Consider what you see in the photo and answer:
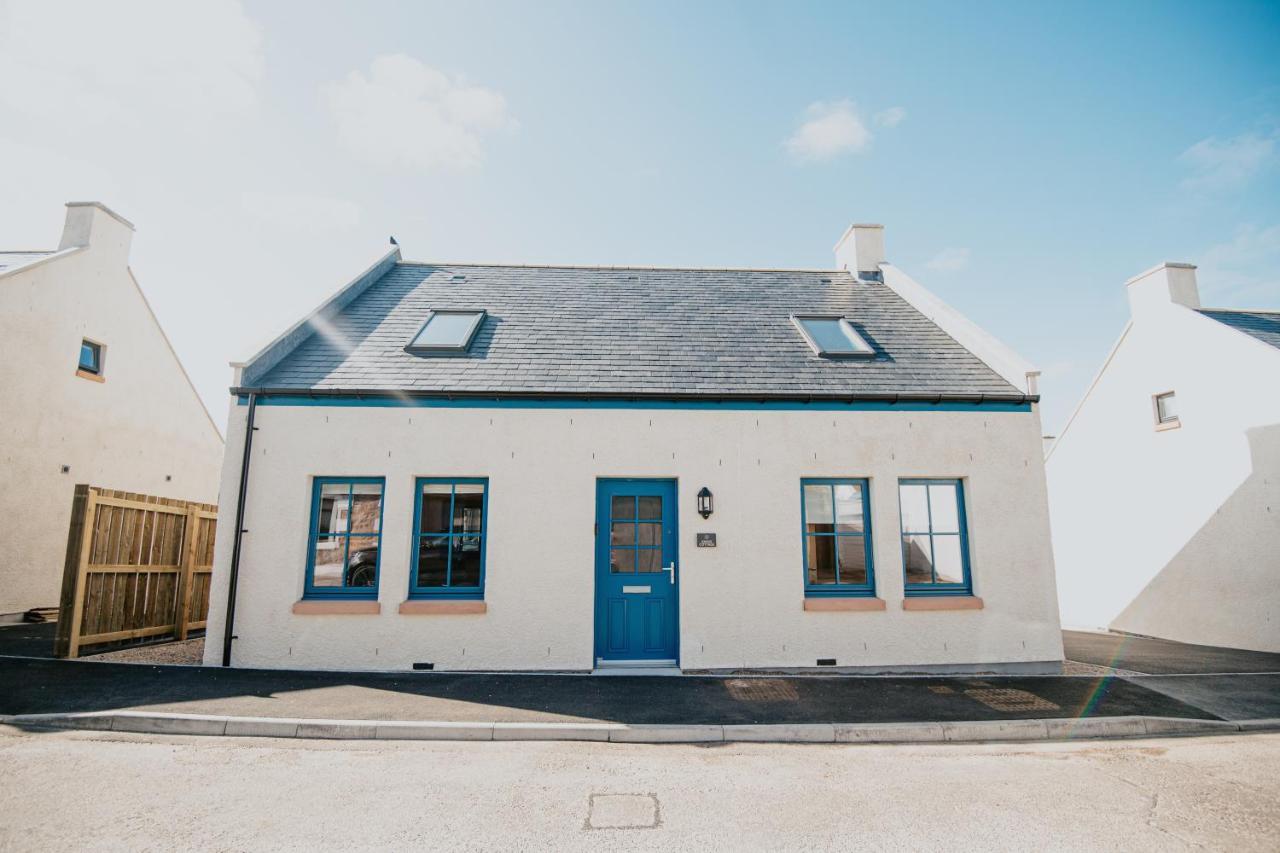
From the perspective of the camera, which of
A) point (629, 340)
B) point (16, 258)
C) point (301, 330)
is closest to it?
point (301, 330)

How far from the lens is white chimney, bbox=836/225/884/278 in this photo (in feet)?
44.2

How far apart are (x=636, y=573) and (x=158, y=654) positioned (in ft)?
22.8

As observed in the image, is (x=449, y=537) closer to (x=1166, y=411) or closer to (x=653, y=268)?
(x=653, y=268)

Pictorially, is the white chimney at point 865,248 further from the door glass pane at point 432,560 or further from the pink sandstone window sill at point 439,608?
the pink sandstone window sill at point 439,608

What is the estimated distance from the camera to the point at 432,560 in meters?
8.75

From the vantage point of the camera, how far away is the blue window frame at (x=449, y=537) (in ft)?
28.4

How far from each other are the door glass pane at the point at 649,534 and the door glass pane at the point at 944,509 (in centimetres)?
398

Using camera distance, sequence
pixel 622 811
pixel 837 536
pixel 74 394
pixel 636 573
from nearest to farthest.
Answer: pixel 622 811 < pixel 636 573 < pixel 837 536 < pixel 74 394

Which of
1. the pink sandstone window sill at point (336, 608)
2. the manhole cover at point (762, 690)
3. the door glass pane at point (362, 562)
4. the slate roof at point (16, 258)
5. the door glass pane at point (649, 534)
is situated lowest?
the manhole cover at point (762, 690)

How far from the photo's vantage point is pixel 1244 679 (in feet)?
27.8

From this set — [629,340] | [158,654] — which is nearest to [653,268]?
[629,340]

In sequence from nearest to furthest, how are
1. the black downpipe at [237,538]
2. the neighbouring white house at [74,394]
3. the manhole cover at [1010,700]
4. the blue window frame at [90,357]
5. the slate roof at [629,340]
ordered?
the manhole cover at [1010,700] → the black downpipe at [237,538] → the slate roof at [629,340] → the neighbouring white house at [74,394] → the blue window frame at [90,357]

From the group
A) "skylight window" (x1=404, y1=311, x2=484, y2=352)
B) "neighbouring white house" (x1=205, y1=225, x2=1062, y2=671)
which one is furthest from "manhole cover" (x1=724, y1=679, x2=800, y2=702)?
"skylight window" (x1=404, y1=311, x2=484, y2=352)

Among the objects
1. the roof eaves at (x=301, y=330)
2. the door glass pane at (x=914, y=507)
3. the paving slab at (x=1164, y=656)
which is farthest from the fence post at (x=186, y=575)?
the paving slab at (x=1164, y=656)
